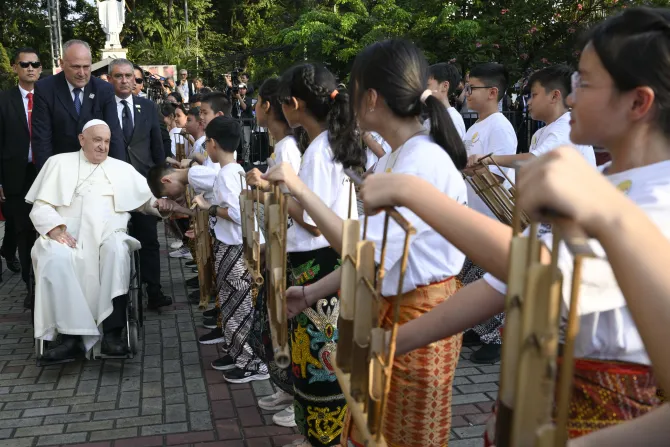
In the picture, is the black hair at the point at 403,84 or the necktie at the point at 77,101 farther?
the necktie at the point at 77,101

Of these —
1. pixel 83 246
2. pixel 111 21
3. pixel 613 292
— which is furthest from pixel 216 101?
pixel 111 21

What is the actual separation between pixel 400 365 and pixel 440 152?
0.60 m

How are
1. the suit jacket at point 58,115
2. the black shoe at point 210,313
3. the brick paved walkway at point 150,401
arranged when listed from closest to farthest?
the brick paved walkway at point 150,401 < the suit jacket at point 58,115 < the black shoe at point 210,313

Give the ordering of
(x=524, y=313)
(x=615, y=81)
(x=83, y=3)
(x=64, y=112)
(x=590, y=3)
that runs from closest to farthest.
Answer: (x=524, y=313)
(x=615, y=81)
(x=64, y=112)
(x=590, y=3)
(x=83, y=3)

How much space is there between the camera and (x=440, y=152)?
6.24 ft

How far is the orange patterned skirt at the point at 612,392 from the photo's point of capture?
115 cm

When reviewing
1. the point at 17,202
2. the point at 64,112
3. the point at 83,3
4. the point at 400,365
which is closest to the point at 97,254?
the point at 64,112

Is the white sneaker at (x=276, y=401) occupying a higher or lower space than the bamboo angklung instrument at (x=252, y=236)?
lower

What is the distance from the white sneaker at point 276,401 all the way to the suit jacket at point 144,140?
8.56 ft

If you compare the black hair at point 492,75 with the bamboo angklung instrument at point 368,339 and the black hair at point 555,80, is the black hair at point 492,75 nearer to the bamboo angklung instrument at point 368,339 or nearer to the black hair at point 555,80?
the black hair at point 555,80

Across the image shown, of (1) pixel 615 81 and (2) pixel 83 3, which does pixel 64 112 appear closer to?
(1) pixel 615 81

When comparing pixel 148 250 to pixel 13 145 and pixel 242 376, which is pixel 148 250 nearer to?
pixel 13 145

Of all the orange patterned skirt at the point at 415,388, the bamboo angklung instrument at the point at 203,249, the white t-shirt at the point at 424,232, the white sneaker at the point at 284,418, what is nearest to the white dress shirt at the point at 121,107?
the bamboo angklung instrument at the point at 203,249

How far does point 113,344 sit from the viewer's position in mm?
4395
